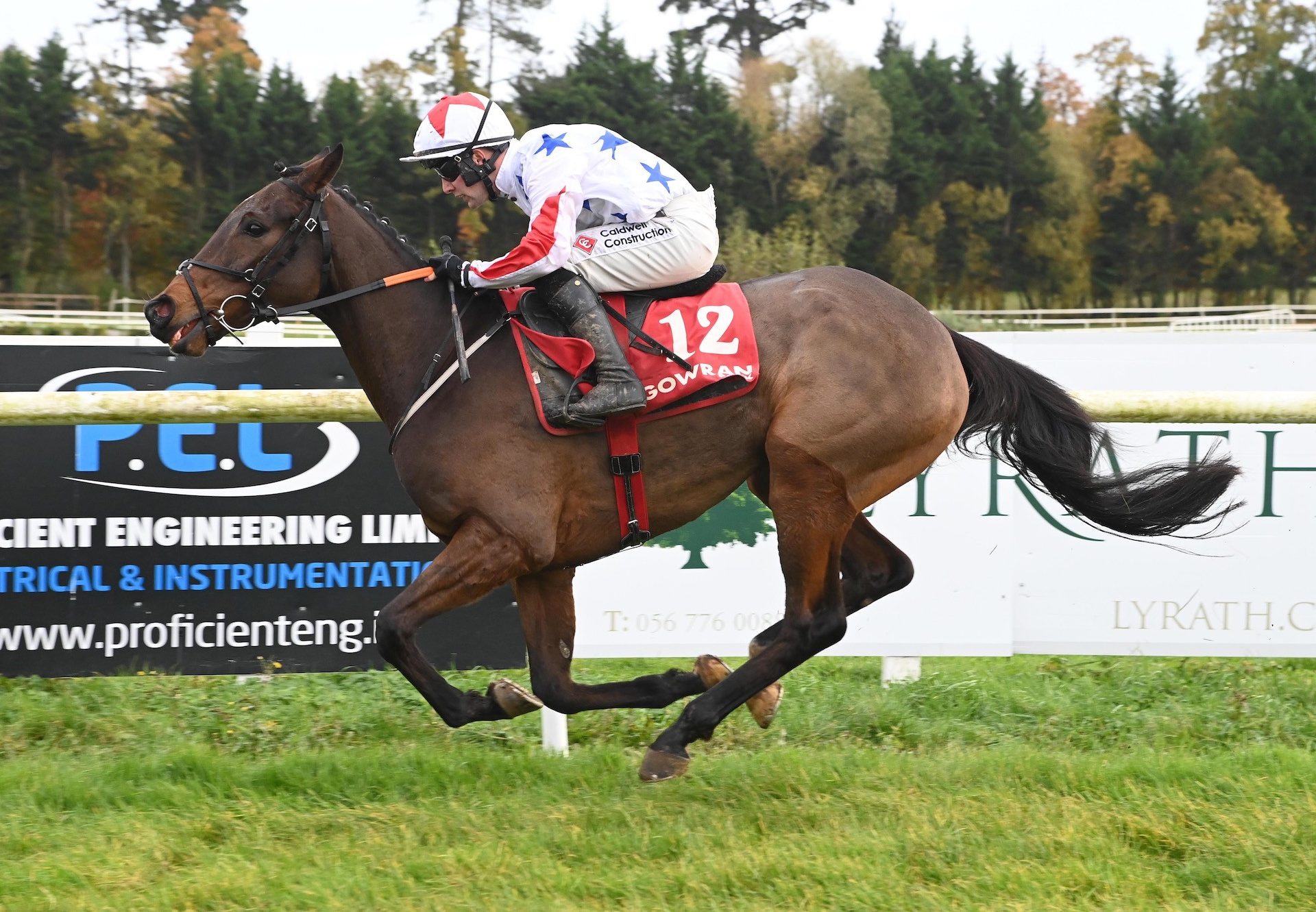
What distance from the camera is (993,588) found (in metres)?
5.12

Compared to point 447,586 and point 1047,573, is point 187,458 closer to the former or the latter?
point 447,586

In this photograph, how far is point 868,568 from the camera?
435 centimetres

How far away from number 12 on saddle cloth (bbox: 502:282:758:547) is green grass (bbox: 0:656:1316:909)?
908 millimetres

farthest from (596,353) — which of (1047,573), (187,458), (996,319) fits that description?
(996,319)

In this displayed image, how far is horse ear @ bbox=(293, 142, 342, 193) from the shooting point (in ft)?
12.7

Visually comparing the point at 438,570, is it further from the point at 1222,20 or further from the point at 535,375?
the point at 1222,20

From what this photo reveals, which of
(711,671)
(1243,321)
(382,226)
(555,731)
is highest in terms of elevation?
(1243,321)

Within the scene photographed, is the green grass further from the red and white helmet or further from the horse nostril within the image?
the red and white helmet

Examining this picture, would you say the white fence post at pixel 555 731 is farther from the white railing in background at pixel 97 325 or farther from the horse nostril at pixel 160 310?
the white railing in background at pixel 97 325

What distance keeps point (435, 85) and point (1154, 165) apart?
27.5 m

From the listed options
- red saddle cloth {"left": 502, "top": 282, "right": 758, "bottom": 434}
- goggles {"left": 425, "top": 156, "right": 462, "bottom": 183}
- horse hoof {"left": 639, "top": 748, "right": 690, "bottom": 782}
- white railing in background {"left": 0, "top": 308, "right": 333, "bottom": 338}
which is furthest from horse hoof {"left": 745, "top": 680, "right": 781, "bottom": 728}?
white railing in background {"left": 0, "top": 308, "right": 333, "bottom": 338}

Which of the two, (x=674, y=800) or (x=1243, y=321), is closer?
(x=674, y=800)

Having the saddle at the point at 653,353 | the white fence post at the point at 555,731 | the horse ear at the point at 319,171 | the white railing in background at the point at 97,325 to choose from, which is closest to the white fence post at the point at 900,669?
the white fence post at the point at 555,731

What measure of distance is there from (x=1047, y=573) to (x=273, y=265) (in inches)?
125
